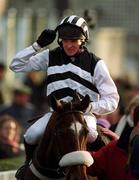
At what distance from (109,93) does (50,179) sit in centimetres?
103

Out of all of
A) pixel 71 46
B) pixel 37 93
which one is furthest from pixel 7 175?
pixel 37 93

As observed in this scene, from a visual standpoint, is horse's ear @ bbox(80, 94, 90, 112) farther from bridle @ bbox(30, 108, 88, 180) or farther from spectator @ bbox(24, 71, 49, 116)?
spectator @ bbox(24, 71, 49, 116)

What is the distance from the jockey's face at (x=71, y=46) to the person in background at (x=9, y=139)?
431cm

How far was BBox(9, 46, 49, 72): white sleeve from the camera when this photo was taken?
996 centimetres

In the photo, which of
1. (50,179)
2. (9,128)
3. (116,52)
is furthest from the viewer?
(116,52)

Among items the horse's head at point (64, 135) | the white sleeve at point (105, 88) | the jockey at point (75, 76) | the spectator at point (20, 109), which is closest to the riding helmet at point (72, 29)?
the jockey at point (75, 76)

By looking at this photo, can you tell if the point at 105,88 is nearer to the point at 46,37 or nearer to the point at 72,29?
the point at 72,29

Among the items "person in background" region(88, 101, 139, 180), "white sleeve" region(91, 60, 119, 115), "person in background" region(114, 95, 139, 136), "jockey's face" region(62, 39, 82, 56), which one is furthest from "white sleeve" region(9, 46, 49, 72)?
"person in background" region(114, 95, 139, 136)

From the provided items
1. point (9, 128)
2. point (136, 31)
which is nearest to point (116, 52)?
point (136, 31)

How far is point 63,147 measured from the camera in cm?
893

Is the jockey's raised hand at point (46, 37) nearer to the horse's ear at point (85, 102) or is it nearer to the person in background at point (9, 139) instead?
the horse's ear at point (85, 102)

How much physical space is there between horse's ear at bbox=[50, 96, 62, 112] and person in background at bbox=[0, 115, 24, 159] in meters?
4.72

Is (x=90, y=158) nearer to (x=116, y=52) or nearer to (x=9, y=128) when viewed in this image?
(x=9, y=128)

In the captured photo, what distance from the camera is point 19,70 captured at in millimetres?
10031
